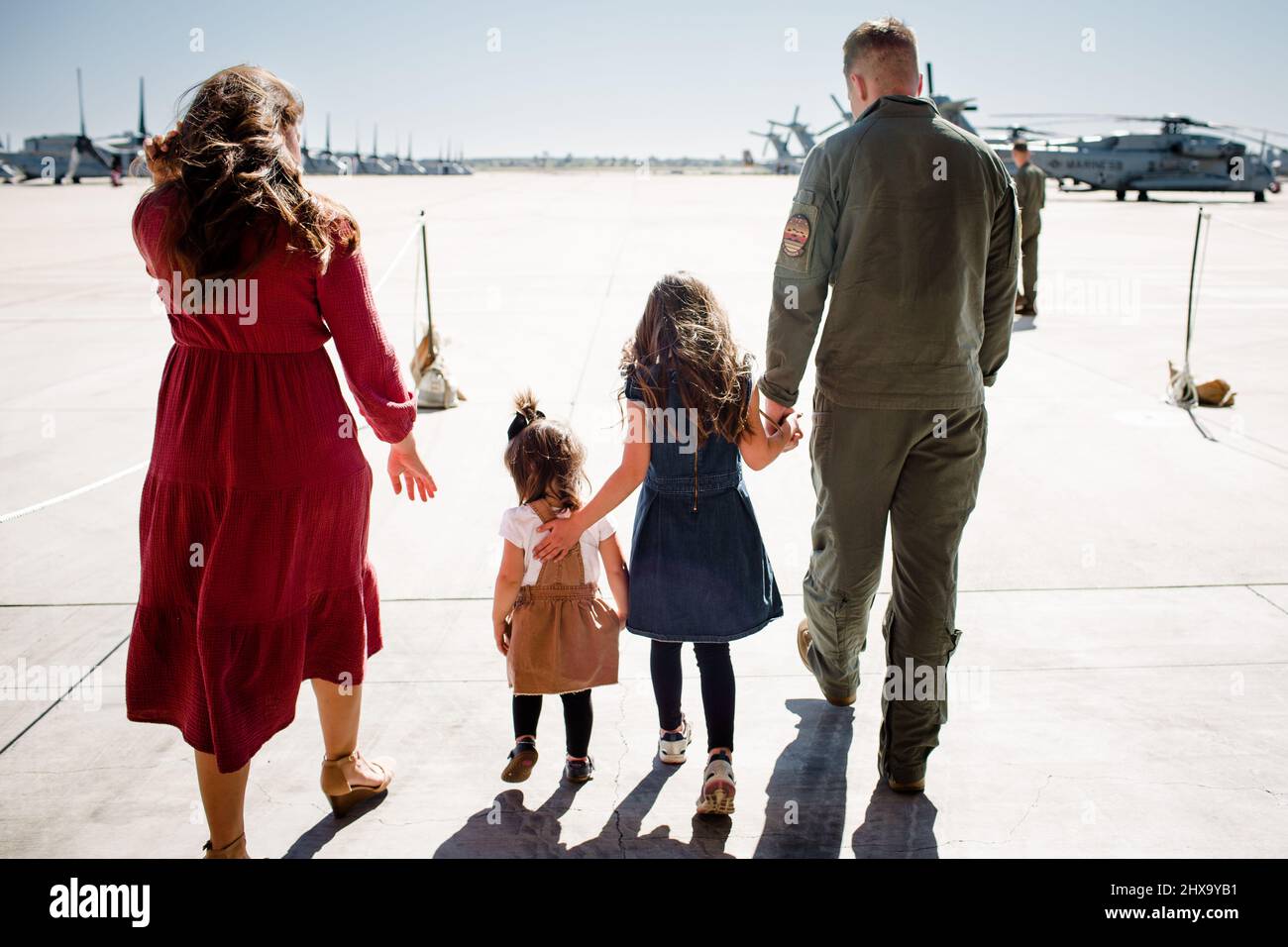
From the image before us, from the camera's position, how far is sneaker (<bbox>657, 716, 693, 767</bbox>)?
3141 millimetres

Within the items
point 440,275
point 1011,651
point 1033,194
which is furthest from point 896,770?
point 440,275

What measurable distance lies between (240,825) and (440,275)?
13.9m

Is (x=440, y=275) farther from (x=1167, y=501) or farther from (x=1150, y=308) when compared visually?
(x=1167, y=501)

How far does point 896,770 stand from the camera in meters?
2.96

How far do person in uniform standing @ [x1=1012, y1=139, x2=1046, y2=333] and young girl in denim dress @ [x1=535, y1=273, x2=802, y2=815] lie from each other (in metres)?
8.77

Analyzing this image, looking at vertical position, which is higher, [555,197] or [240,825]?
[555,197]

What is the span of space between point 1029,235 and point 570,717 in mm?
9982

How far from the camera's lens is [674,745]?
10.3 feet

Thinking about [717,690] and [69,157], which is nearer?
[717,690]

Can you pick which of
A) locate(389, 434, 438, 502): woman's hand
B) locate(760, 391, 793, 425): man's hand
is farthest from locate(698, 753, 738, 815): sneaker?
locate(389, 434, 438, 502): woman's hand

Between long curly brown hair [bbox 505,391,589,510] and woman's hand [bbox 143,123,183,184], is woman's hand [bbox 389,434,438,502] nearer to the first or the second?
long curly brown hair [bbox 505,391,589,510]

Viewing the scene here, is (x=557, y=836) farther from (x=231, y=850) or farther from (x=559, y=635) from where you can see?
(x=231, y=850)

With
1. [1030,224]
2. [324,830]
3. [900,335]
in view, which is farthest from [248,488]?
[1030,224]

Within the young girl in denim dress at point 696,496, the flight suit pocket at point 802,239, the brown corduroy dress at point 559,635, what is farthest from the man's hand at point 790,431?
the brown corduroy dress at point 559,635
